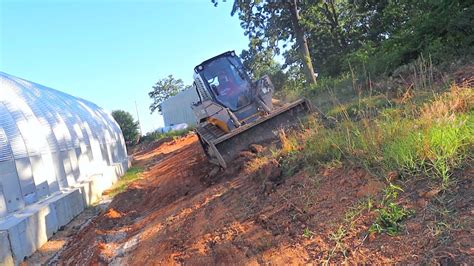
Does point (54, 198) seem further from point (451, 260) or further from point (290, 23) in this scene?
point (290, 23)

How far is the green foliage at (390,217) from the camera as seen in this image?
12.4ft

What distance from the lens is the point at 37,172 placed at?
9508 mm

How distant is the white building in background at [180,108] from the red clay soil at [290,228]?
123ft

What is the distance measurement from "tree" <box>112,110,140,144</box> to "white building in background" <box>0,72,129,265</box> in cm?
3094

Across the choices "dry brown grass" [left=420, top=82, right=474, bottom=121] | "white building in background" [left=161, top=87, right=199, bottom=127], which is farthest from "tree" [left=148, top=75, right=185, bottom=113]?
"dry brown grass" [left=420, top=82, right=474, bottom=121]

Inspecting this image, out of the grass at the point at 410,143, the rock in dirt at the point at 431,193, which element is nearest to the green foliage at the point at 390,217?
the rock in dirt at the point at 431,193

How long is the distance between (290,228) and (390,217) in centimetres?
114

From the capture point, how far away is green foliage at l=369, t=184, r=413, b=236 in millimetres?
3781

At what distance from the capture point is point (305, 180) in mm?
5637

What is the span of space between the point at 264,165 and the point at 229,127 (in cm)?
368

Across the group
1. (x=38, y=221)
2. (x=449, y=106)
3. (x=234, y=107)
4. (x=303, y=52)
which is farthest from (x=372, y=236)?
(x=303, y=52)

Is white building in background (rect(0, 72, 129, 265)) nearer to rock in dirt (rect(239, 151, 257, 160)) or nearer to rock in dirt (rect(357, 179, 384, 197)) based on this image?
rock in dirt (rect(239, 151, 257, 160))

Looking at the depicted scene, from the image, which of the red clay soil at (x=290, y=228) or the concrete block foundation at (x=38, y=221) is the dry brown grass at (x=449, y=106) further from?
the concrete block foundation at (x=38, y=221)

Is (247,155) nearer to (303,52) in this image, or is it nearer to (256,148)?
(256,148)
